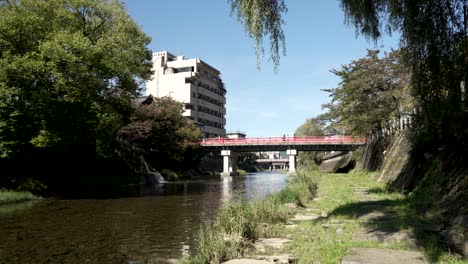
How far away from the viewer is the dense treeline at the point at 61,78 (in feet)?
75.1

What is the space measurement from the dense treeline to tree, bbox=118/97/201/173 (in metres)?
15.1

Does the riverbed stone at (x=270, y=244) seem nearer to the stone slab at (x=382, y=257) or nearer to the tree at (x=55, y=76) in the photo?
the stone slab at (x=382, y=257)

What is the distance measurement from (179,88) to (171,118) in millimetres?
49881

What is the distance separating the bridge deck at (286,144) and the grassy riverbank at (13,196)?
5097cm

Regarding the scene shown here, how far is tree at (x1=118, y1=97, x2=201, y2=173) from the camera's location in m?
46.2

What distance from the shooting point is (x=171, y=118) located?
51.4 meters

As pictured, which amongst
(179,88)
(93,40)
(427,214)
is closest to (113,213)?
(427,214)

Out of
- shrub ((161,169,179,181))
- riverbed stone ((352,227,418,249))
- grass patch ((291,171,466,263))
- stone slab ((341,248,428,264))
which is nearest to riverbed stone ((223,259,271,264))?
grass patch ((291,171,466,263))

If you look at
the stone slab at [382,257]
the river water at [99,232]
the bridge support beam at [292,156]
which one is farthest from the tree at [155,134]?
the stone slab at [382,257]

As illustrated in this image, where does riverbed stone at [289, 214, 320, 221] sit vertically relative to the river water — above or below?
above

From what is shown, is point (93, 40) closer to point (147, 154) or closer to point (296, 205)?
point (296, 205)

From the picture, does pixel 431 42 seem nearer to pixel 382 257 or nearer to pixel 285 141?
pixel 382 257

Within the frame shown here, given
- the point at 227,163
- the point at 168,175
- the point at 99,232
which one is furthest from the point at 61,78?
the point at 227,163

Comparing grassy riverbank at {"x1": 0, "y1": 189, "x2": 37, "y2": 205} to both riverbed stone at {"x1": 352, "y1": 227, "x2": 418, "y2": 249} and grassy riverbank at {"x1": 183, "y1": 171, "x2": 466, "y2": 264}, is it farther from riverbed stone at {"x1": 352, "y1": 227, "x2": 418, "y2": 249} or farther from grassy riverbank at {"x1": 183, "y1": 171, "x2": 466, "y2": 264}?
riverbed stone at {"x1": 352, "y1": 227, "x2": 418, "y2": 249}
